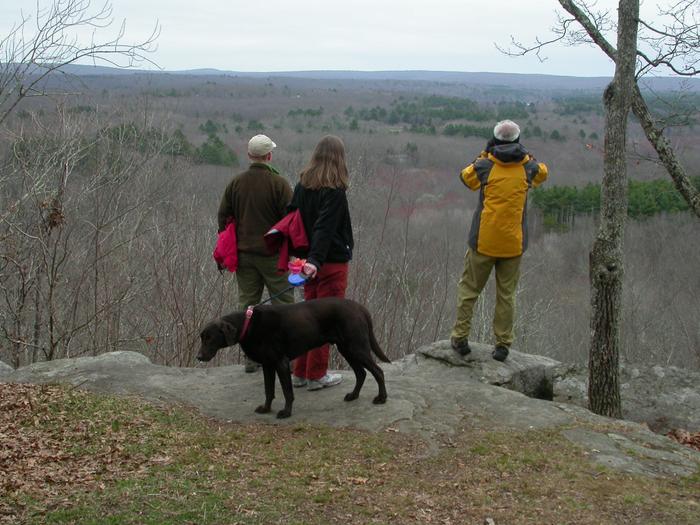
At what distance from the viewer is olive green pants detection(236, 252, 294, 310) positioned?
7.13 m

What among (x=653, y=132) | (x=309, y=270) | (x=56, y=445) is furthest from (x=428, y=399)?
(x=653, y=132)

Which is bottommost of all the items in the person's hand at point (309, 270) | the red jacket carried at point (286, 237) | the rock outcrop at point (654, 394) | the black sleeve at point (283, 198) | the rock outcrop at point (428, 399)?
the rock outcrop at point (654, 394)

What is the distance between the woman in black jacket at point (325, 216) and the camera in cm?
634

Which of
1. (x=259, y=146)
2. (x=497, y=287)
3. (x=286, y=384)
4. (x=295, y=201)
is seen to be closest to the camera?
(x=286, y=384)

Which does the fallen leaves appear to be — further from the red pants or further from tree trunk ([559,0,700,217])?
tree trunk ([559,0,700,217])

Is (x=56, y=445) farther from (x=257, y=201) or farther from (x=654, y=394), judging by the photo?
(x=654, y=394)

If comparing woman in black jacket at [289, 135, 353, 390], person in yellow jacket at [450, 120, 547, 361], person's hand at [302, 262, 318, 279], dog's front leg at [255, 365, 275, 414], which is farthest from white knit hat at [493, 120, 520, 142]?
dog's front leg at [255, 365, 275, 414]

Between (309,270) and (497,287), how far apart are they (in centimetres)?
241

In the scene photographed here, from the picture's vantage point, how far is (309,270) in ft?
20.5

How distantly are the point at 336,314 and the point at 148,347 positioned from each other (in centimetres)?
951

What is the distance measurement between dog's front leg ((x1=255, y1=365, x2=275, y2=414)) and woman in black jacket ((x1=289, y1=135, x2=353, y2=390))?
0.65 meters

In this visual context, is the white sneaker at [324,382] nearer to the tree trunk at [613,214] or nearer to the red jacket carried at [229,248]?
the red jacket carried at [229,248]

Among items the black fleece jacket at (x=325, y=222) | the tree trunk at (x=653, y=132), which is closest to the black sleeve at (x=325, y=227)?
the black fleece jacket at (x=325, y=222)

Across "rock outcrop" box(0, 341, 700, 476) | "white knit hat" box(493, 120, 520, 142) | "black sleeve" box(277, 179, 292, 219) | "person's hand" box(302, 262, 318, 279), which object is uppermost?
"white knit hat" box(493, 120, 520, 142)
